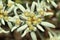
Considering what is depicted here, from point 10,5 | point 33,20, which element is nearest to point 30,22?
point 33,20

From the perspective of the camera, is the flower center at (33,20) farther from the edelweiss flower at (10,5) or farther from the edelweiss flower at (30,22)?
the edelweiss flower at (10,5)

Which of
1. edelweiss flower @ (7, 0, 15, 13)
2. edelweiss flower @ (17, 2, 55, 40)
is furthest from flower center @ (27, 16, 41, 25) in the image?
edelweiss flower @ (7, 0, 15, 13)

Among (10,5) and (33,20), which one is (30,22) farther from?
(10,5)

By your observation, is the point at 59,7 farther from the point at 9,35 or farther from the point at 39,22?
the point at 39,22

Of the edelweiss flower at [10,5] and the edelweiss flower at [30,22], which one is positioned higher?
the edelweiss flower at [10,5]

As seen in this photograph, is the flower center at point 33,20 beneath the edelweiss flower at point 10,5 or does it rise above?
beneath

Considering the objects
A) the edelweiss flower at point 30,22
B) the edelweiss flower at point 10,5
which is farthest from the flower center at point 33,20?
the edelweiss flower at point 10,5

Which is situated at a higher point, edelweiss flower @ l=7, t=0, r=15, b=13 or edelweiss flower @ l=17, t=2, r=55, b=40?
edelweiss flower @ l=7, t=0, r=15, b=13

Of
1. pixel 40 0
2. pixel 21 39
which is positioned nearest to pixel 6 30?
pixel 21 39

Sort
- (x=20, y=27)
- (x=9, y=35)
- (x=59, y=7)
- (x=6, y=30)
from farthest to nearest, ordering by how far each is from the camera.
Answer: (x=59, y=7) → (x=9, y=35) → (x=6, y=30) → (x=20, y=27)

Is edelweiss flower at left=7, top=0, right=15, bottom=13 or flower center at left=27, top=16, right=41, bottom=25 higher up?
edelweiss flower at left=7, top=0, right=15, bottom=13

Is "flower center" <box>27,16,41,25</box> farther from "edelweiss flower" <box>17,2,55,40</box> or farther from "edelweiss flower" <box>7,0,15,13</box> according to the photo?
"edelweiss flower" <box>7,0,15,13</box>
